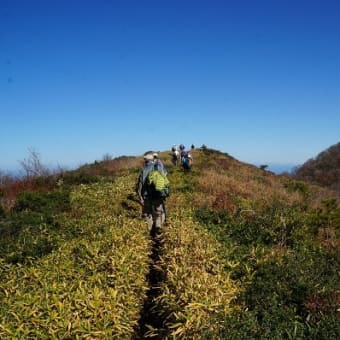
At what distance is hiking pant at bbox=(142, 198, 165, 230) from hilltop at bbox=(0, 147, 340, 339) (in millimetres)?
685

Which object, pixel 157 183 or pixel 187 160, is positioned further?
pixel 187 160

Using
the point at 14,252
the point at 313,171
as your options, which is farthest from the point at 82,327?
the point at 313,171

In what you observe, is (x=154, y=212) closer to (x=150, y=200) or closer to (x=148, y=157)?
(x=150, y=200)

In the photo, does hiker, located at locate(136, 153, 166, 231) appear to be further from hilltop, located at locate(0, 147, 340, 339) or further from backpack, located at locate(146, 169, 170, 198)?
hilltop, located at locate(0, 147, 340, 339)

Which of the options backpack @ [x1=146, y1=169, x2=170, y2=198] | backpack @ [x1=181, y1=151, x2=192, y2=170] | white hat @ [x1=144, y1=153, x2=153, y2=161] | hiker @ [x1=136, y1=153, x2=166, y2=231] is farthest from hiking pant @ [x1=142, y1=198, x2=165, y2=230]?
backpack @ [x1=181, y1=151, x2=192, y2=170]

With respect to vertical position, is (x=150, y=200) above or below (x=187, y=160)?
below

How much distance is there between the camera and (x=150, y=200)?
11.5 m

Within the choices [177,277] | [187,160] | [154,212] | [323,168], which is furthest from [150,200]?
[323,168]

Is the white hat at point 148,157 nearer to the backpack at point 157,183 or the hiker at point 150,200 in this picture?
the hiker at point 150,200

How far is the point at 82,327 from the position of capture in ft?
16.4

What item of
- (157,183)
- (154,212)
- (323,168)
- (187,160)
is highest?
(187,160)

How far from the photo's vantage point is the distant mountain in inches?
2024

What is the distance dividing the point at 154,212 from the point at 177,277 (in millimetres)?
5091

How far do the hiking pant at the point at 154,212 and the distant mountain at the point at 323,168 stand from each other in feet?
133
